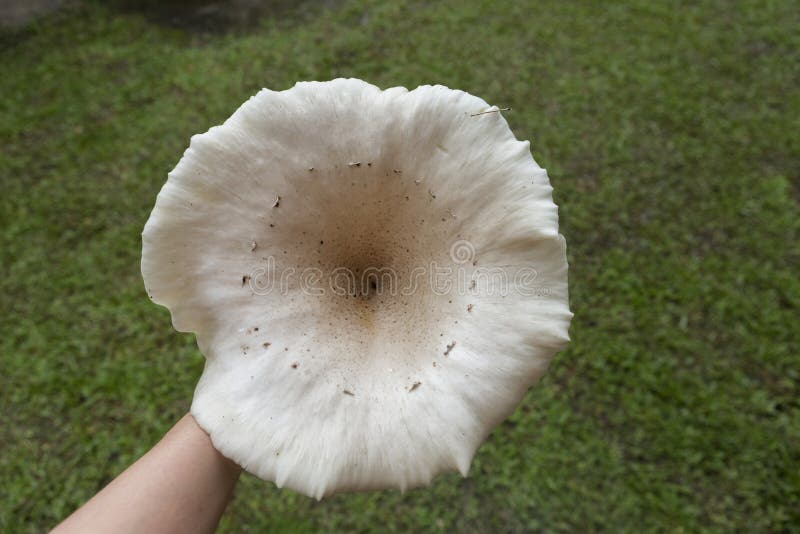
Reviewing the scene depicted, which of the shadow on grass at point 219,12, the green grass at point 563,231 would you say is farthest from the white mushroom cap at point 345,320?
the shadow on grass at point 219,12

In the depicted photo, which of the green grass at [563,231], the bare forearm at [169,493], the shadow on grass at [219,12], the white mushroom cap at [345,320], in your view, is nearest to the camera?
→ the white mushroom cap at [345,320]

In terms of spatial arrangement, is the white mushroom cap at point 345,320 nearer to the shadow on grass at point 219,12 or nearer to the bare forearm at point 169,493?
the bare forearm at point 169,493

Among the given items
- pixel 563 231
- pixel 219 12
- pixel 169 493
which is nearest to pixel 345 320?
pixel 169 493

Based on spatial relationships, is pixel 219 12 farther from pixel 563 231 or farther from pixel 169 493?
pixel 169 493

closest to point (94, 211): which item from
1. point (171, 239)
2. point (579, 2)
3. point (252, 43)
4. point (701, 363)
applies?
point (252, 43)

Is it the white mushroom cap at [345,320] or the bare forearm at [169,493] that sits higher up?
the white mushroom cap at [345,320]

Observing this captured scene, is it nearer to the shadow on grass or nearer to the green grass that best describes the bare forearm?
the green grass

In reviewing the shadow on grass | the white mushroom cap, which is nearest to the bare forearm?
the white mushroom cap
